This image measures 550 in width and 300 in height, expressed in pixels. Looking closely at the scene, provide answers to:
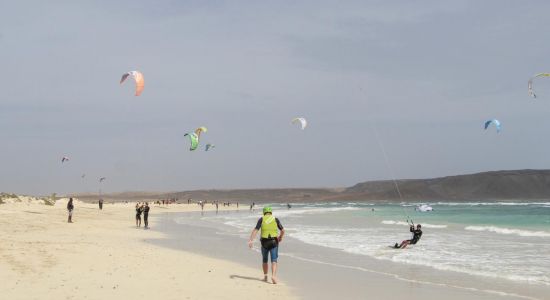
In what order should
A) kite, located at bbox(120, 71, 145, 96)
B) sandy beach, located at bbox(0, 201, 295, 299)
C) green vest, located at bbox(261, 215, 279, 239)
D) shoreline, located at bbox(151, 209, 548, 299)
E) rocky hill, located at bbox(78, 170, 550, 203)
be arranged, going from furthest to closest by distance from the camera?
rocky hill, located at bbox(78, 170, 550, 203)
kite, located at bbox(120, 71, 145, 96)
green vest, located at bbox(261, 215, 279, 239)
shoreline, located at bbox(151, 209, 548, 299)
sandy beach, located at bbox(0, 201, 295, 299)

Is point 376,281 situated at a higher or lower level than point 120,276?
lower

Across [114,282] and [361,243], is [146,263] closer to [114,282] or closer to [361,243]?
[114,282]

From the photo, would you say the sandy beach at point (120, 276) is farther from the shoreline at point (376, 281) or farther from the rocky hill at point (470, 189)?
the rocky hill at point (470, 189)

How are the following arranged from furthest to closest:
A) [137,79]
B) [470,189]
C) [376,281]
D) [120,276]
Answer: [470,189], [137,79], [376,281], [120,276]

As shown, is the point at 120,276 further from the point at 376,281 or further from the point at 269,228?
the point at 376,281

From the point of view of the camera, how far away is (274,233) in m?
10.0

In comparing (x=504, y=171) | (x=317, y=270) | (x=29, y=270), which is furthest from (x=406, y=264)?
(x=504, y=171)

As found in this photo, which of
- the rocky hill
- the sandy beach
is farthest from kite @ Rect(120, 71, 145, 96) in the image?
the rocky hill

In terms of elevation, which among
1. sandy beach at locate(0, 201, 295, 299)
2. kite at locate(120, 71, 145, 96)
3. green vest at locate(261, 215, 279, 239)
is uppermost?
kite at locate(120, 71, 145, 96)

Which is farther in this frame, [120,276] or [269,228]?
[269,228]

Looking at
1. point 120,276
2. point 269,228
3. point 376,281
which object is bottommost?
point 376,281

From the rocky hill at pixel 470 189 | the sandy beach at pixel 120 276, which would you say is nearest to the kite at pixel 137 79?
the sandy beach at pixel 120 276

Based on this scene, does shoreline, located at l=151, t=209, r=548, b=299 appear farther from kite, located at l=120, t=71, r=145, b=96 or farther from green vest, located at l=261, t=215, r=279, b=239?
kite, located at l=120, t=71, r=145, b=96

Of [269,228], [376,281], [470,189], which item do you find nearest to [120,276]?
[269,228]
